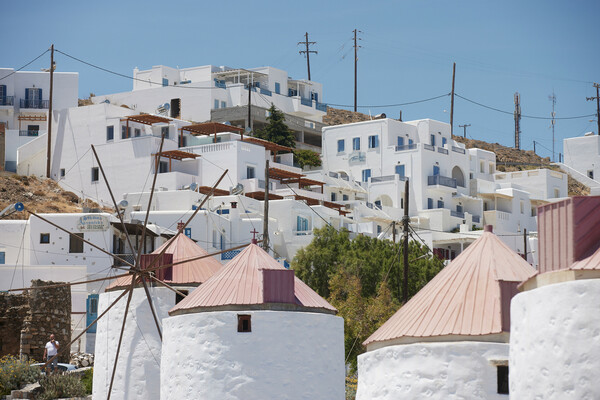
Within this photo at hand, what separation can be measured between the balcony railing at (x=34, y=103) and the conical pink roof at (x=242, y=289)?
60663 mm

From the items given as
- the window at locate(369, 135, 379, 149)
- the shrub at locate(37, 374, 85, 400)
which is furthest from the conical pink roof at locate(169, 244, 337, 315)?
the window at locate(369, 135, 379, 149)

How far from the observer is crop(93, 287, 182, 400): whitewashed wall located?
33.8 metres

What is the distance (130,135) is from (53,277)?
21.4 m

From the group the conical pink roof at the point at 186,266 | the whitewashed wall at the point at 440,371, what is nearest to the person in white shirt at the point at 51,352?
the conical pink roof at the point at 186,266

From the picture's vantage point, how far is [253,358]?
28219 millimetres

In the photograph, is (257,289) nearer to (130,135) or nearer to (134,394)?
(134,394)

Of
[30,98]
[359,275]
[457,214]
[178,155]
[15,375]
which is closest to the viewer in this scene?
[15,375]

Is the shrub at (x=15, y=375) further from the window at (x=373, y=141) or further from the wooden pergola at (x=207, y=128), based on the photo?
the window at (x=373, y=141)

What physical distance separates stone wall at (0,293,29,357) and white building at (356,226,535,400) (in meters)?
21.1

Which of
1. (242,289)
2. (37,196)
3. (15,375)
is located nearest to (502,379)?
(242,289)

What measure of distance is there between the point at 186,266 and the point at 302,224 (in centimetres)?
3288

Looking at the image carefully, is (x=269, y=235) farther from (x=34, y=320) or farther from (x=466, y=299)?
(x=466, y=299)

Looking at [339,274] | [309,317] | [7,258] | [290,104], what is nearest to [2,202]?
[7,258]

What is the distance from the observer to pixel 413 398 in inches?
914
